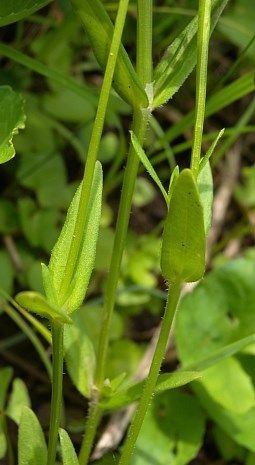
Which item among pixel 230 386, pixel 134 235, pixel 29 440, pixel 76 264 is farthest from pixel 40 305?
pixel 134 235

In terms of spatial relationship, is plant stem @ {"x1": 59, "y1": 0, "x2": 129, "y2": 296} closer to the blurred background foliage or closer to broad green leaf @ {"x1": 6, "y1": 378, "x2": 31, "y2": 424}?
the blurred background foliage

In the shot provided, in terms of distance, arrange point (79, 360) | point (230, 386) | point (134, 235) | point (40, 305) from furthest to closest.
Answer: point (134, 235)
point (230, 386)
point (79, 360)
point (40, 305)

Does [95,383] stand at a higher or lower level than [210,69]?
lower

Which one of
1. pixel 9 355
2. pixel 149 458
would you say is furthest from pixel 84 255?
pixel 9 355

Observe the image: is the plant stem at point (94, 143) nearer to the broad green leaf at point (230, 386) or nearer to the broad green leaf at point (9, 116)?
the broad green leaf at point (9, 116)

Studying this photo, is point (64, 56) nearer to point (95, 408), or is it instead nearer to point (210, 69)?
point (210, 69)

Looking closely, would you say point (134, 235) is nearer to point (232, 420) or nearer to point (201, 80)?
point (232, 420)

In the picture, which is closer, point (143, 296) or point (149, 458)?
point (149, 458)
